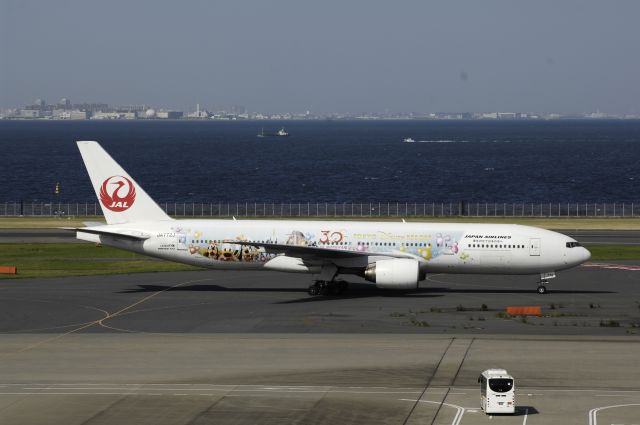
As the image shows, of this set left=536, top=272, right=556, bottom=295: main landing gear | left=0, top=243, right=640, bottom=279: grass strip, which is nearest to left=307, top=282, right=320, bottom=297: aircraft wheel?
left=536, top=272, right=556, bottom=295: main landing gear

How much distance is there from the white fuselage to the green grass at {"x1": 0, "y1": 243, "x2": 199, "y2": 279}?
8734 mm

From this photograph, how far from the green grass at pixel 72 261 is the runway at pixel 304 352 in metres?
4.32

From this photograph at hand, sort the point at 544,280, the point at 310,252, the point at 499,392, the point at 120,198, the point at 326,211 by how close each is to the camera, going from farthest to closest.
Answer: the point at 326,211 → the point at 120,198 → the point at 544,280 → the point at 310,252 → the point at 499,392

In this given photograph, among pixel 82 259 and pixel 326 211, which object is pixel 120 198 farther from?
pixel 326 211

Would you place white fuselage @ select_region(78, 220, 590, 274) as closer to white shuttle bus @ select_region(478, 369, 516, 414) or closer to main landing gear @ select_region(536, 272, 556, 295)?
main landing gear @ select_region(536, 272, 556, 295)

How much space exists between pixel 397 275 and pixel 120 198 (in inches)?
706

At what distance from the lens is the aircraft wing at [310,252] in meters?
55.3

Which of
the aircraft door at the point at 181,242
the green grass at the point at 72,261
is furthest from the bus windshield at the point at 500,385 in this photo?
the green grass at the point at 72,261

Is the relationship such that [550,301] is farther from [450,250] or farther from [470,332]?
[470,332]

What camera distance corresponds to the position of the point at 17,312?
50.7 metres

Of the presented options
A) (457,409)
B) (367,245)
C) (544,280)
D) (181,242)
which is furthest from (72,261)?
(457,409)

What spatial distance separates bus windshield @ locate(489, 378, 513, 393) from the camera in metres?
30.2

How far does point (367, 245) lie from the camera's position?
188ft

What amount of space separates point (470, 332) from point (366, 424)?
1672 centimetres
